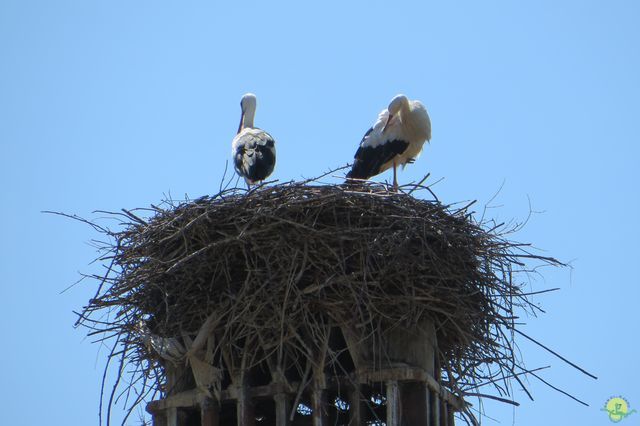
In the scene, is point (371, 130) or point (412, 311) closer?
point (412, 311)

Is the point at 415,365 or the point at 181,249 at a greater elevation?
the point at 181,249

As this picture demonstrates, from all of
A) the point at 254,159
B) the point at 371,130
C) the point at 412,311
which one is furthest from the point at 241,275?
the point at 371,130

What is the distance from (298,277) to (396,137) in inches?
183

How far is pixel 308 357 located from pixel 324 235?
0.99 m

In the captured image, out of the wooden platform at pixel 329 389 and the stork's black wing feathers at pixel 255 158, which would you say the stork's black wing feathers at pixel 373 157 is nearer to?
the stork's black wing feathers at pixel 255 158

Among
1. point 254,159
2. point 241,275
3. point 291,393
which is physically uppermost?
point 254,159

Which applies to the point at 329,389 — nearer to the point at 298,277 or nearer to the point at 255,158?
the point at 298,277

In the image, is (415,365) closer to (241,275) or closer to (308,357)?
(308,357)

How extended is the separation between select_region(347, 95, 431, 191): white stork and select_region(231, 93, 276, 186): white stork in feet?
3.10

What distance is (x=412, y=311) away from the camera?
10.6m

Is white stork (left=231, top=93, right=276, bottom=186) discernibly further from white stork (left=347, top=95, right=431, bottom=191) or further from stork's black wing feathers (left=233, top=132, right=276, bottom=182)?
white stork (left=347, top=95, right=431, bottom=191)

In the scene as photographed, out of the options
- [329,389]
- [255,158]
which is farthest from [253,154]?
[329,389]

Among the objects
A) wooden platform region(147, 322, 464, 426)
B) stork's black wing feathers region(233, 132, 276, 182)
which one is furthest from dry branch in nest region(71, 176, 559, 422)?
stork's black wing feathers region(233, 132, 276, 182)

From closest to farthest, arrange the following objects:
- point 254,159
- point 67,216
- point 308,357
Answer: point 308,357, point 67,216, point 254,159
